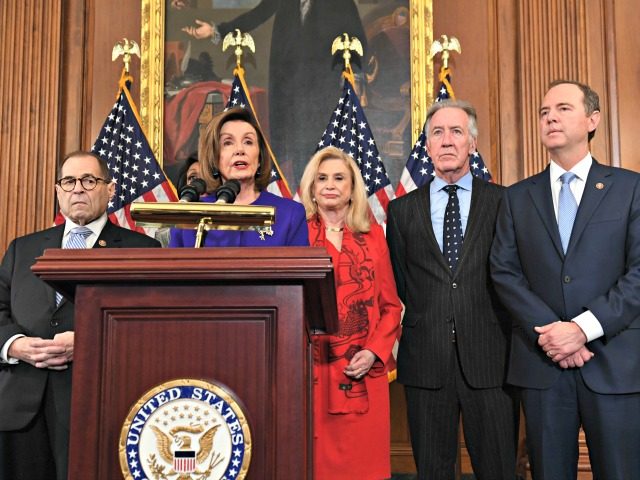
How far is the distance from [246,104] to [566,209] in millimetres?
2735

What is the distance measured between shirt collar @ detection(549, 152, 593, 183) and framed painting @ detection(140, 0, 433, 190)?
222cm

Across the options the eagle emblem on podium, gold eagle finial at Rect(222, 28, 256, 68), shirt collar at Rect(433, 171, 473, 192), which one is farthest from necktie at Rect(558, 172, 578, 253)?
gold eagle finial at Rect(222, 28, 256, 68)

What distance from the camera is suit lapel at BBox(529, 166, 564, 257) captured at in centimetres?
300

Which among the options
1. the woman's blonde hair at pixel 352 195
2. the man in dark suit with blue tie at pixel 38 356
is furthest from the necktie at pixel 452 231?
the man in dark suit with blue tie at pixel 38 356

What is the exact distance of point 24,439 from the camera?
9.98 feet

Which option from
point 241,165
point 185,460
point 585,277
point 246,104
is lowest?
point 185,460

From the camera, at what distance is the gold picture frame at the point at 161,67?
534 cm

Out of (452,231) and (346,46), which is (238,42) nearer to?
(346,46)

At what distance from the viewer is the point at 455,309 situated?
10.7 ft

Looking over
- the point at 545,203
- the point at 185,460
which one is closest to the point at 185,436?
the point at 185,460

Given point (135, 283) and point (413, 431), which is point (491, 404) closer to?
point (413, 431)

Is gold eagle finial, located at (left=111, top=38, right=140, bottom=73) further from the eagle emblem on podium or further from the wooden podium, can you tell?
the eagle emblem on podium

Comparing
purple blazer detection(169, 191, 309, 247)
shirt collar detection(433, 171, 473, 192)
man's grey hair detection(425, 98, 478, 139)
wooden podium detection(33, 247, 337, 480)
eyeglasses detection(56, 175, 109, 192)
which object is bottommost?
wooden podium detection(33, 247, 337, 480)

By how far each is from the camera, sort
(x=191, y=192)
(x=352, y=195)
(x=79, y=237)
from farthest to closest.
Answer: (x=352, y=195), (x=79, y=237), (x=191, y=192)
